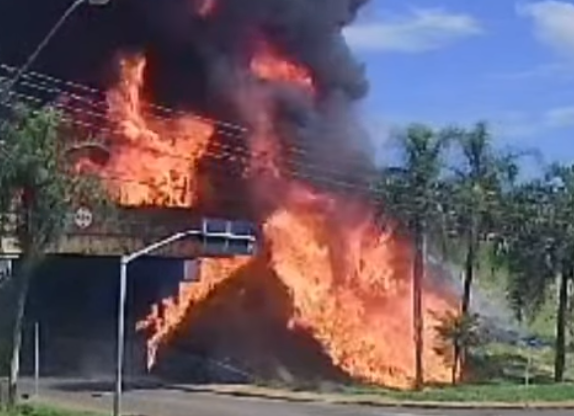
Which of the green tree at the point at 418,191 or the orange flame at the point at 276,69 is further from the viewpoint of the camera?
the orange flame at the point at 276,69

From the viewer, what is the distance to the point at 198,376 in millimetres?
70562

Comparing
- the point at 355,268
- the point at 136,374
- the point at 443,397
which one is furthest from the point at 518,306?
the point at 136,374

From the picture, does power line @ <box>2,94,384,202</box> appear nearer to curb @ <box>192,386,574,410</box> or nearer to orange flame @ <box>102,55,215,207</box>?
orange flame @ <box>102,55,215,207</box>

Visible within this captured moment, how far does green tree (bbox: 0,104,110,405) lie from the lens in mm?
46688

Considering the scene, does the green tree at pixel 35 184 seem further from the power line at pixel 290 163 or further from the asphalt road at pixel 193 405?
the power line at pixel 290 163

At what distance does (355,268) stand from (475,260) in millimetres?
6676

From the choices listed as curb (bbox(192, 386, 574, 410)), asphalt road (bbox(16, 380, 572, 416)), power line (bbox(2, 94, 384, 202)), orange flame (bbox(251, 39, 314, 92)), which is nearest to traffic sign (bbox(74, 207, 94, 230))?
asphalt road (bbox(16, 380, 572, 416))

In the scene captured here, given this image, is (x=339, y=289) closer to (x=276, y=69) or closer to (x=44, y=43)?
(x=276, y=69)

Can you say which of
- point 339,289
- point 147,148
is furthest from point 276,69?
point 339,289

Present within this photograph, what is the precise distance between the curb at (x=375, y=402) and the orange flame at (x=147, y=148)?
11854 mm

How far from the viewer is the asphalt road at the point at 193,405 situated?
53.0 metres

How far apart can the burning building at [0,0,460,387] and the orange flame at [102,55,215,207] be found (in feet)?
0.26

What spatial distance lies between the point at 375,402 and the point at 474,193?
1413 cm

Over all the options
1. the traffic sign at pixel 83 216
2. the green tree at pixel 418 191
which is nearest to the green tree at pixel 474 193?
the green tree at pixel 418 191
